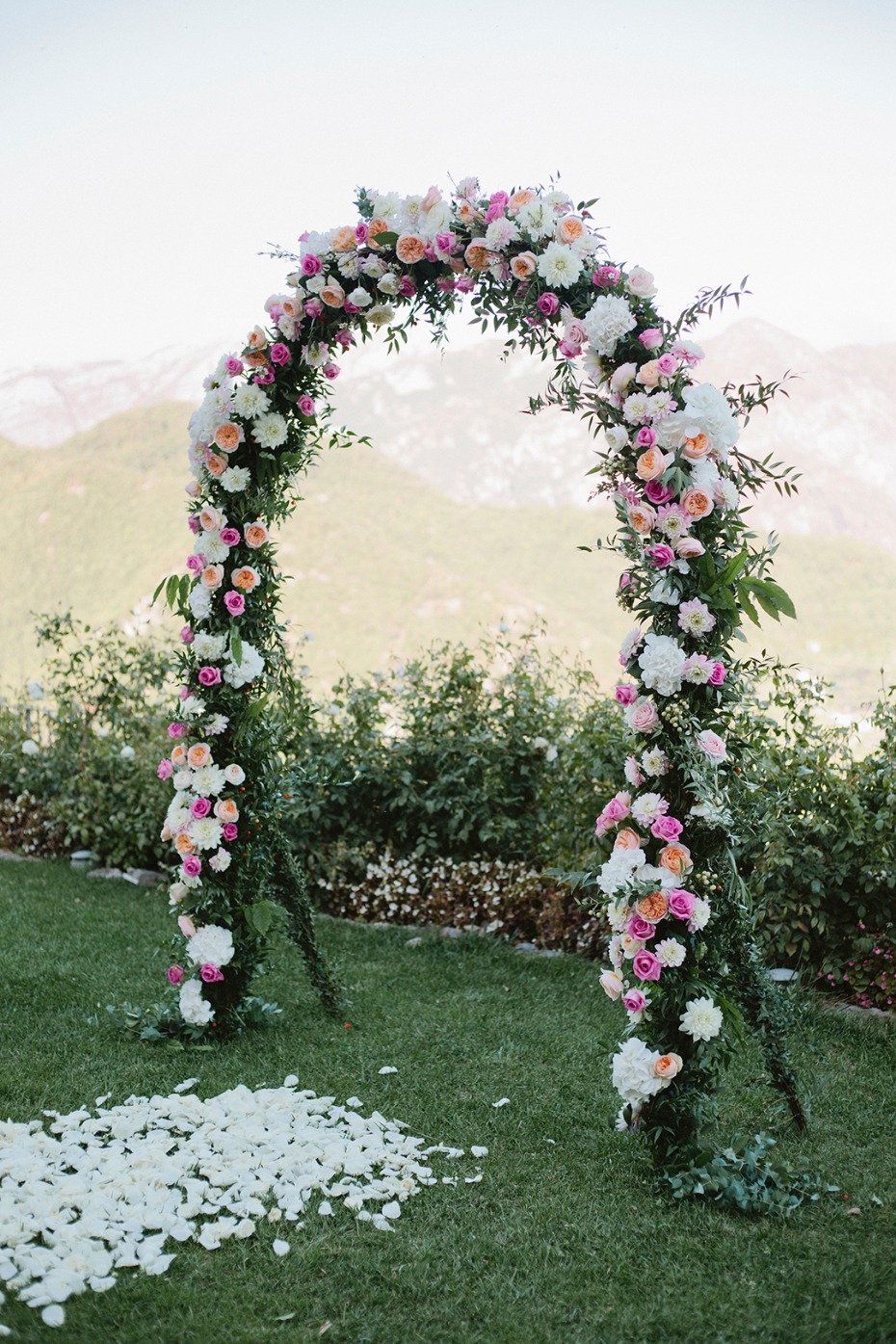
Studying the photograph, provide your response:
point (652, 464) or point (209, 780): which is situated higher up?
point (652, 464)

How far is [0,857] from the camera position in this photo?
6750mm

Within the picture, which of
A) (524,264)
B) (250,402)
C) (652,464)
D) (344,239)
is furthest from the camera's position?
(250,402)

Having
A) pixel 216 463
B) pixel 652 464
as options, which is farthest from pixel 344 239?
pixel 652 464

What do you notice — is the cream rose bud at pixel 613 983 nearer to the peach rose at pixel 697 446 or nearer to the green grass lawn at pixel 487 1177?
the green grass lawn at pixel 487 1177

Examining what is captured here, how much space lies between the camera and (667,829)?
9.16ft

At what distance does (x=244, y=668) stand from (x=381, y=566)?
21538 millimetres

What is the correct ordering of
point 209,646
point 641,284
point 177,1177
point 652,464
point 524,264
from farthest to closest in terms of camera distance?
point 209,646
point 524,264
point 641,284
point 652,464
point 177,1177

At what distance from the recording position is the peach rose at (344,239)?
3518 mm

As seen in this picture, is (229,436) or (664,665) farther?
(229,436)

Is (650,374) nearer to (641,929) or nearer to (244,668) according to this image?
(641,929)

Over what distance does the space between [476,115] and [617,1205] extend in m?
15.2

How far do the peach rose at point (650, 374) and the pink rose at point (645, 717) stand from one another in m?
0.88

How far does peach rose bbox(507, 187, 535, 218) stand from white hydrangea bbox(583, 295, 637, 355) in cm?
44

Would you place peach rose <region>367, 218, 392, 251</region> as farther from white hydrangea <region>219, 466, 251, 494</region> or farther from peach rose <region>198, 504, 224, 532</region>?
peach rose <region>198, 504, 224, 532</region>
